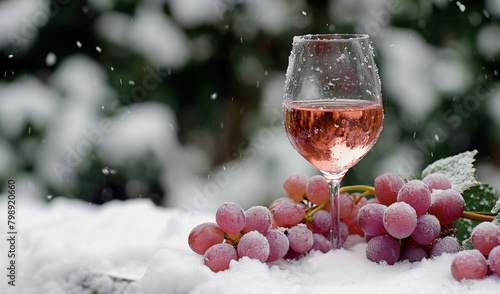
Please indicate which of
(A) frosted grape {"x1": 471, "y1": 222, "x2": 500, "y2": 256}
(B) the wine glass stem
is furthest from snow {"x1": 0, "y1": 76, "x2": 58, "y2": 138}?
(A) frosted grape {"x1": 471, "y1": 222, "x2": 500, "y2": 256}

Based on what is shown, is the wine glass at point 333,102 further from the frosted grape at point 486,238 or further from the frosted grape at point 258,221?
the frosted grape at point 486,238

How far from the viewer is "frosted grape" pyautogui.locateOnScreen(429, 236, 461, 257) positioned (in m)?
0.90

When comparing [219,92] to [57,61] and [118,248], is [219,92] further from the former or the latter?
[118,248]

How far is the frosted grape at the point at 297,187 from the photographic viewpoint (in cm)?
106

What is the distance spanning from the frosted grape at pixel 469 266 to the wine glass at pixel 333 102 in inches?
9.3

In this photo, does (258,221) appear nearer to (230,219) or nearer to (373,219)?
(230,219)

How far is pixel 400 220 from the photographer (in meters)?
0.89

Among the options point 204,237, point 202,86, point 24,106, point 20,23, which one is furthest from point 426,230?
point 20,23

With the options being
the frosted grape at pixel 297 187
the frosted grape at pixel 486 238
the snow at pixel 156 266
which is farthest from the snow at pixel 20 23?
the frosted grape at pixel 486 238

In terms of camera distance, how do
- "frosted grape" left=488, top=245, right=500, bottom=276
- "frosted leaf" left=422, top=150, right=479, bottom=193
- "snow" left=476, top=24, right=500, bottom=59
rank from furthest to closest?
"snow" left=476, top=24, right=500, bottom=59
"frosted leaf" left=422, top=150, right=479, bottom=193
"frosted grape" left=488, top=245, right=500, bottom=276

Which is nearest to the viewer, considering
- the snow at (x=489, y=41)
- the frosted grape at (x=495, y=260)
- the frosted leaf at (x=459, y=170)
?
the frosted grape at (x=495, y=260)

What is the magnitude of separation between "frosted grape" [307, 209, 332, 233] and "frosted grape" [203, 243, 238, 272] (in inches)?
8.2

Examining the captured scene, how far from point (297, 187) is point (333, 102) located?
181 millimetres

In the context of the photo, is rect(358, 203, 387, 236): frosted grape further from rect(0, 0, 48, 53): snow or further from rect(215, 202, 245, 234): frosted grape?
rect(0, 0, 48, 53): snow
